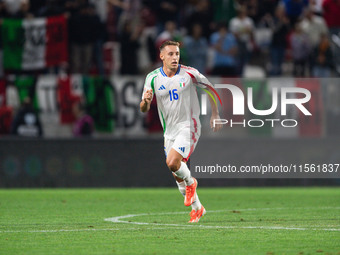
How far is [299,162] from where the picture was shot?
58.7 feet

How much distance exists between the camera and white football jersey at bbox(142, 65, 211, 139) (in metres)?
10.4

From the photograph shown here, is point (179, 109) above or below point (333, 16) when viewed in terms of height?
below

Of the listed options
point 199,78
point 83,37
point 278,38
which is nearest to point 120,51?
point 83,37

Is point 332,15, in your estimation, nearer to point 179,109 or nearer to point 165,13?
point 165,13

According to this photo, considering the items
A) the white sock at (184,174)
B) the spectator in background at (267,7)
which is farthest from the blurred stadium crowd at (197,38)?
the white sock at (184,174)

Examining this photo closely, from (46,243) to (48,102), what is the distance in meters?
11.1

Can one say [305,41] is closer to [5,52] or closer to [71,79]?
[71,79]

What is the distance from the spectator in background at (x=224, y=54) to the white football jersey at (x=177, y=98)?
9.05m

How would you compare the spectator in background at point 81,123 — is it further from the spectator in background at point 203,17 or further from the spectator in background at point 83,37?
the spectator in background at point 203,17

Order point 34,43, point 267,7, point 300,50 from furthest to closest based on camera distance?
1. point 267,7
2. point 300,50
3. point 34,43

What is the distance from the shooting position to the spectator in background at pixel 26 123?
18.5 m

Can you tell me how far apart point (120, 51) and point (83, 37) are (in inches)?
39.1

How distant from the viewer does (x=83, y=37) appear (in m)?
19.9

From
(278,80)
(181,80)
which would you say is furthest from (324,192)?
(181,80)
